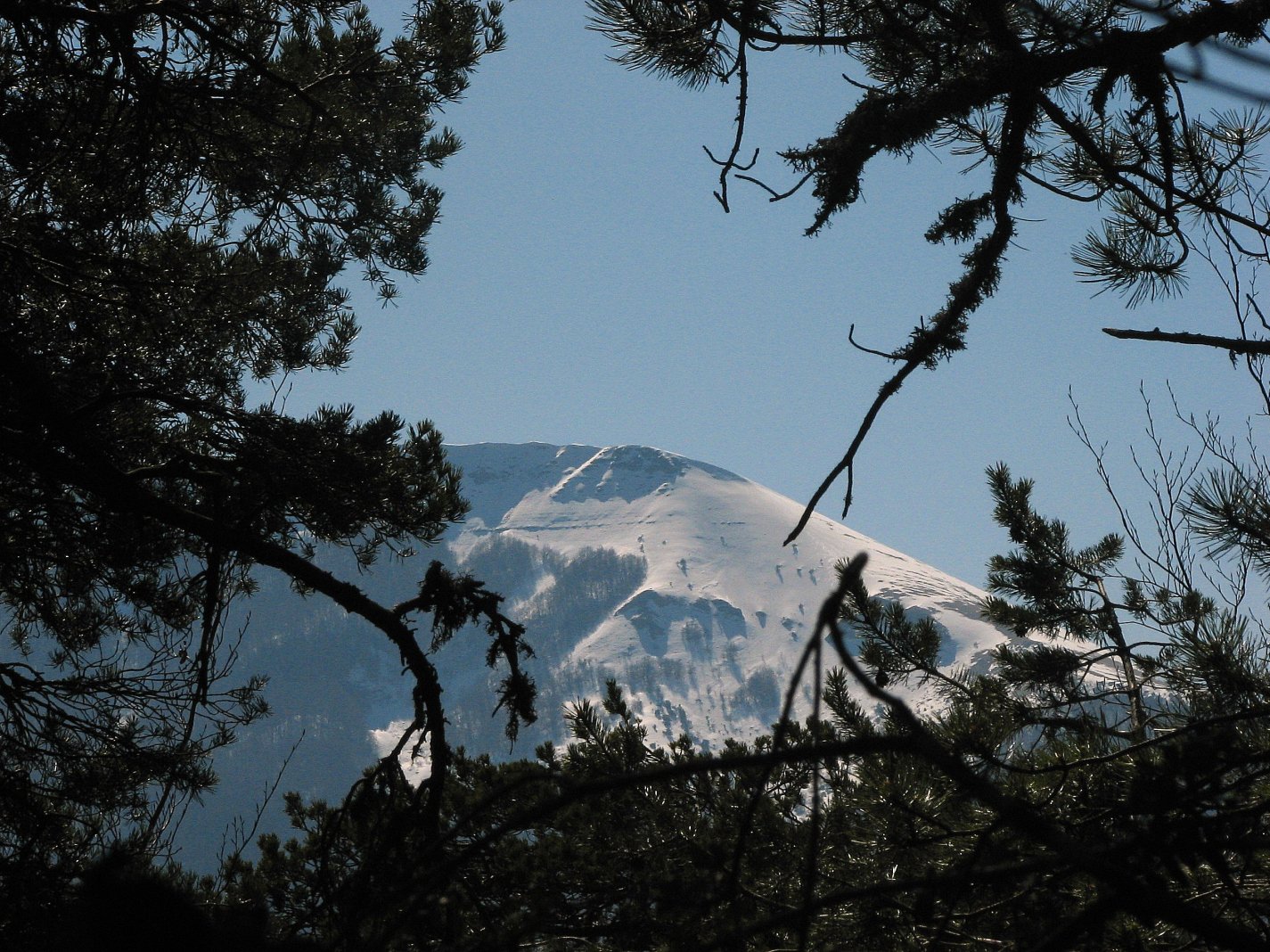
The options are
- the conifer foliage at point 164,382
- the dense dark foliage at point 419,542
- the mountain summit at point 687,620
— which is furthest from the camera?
the mountain summit at point 687,620

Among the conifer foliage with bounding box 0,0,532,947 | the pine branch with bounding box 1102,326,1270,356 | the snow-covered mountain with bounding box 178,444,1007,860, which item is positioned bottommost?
the pine branch with bounding box 1102,326,1270,356

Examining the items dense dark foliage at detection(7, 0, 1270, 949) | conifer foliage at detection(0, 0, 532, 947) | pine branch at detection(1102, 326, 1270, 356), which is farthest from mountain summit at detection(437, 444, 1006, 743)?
pine branch at detection(1102, 326, 1270, 356)

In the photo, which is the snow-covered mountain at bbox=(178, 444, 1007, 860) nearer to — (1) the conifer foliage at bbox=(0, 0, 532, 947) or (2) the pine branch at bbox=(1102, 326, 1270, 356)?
(1) the conifer foliage at bbox=(0, 0, 532, 947)

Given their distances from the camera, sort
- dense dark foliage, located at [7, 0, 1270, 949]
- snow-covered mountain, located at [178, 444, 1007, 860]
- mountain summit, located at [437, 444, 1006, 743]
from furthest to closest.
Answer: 1. mountain summit, located at [437, 444, 1006, 743]
2. snow-covered mountain, located at [178, 444, 1007, 860]
3. dense dark foliage, located at [7, 0, 1270, 949]

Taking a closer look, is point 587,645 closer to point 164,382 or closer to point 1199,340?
point 164,382

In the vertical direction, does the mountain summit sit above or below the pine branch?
above

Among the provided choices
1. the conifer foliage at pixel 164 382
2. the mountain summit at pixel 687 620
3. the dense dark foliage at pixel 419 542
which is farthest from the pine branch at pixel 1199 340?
the mountain summit at pixel 687 620

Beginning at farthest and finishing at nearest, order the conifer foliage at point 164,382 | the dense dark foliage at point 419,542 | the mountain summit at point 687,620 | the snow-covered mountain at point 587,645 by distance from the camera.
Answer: the mountain summit at point 687,620, the snow-covered mountain at point 587,645, the conifer foliage at point 164,382, the dense dark foliage at point 419,542

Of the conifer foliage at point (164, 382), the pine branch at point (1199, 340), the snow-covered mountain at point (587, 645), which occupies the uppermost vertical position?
the snow-covered mountain at point (587, 645)

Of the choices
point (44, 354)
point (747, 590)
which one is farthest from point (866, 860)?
point (747, 590)

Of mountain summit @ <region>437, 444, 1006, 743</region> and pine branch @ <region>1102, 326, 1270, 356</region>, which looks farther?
mountain summit @ <region>437, 444, 1006, 743</region>

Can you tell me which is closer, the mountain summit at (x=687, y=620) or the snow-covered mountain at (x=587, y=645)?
the snow-covered mountain at (x=587, y=645)

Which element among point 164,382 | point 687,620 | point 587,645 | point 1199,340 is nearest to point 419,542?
point 164,382

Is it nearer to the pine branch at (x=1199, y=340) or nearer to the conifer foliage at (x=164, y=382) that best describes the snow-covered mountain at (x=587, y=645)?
the conifer foliage at (x=164, y=382)
